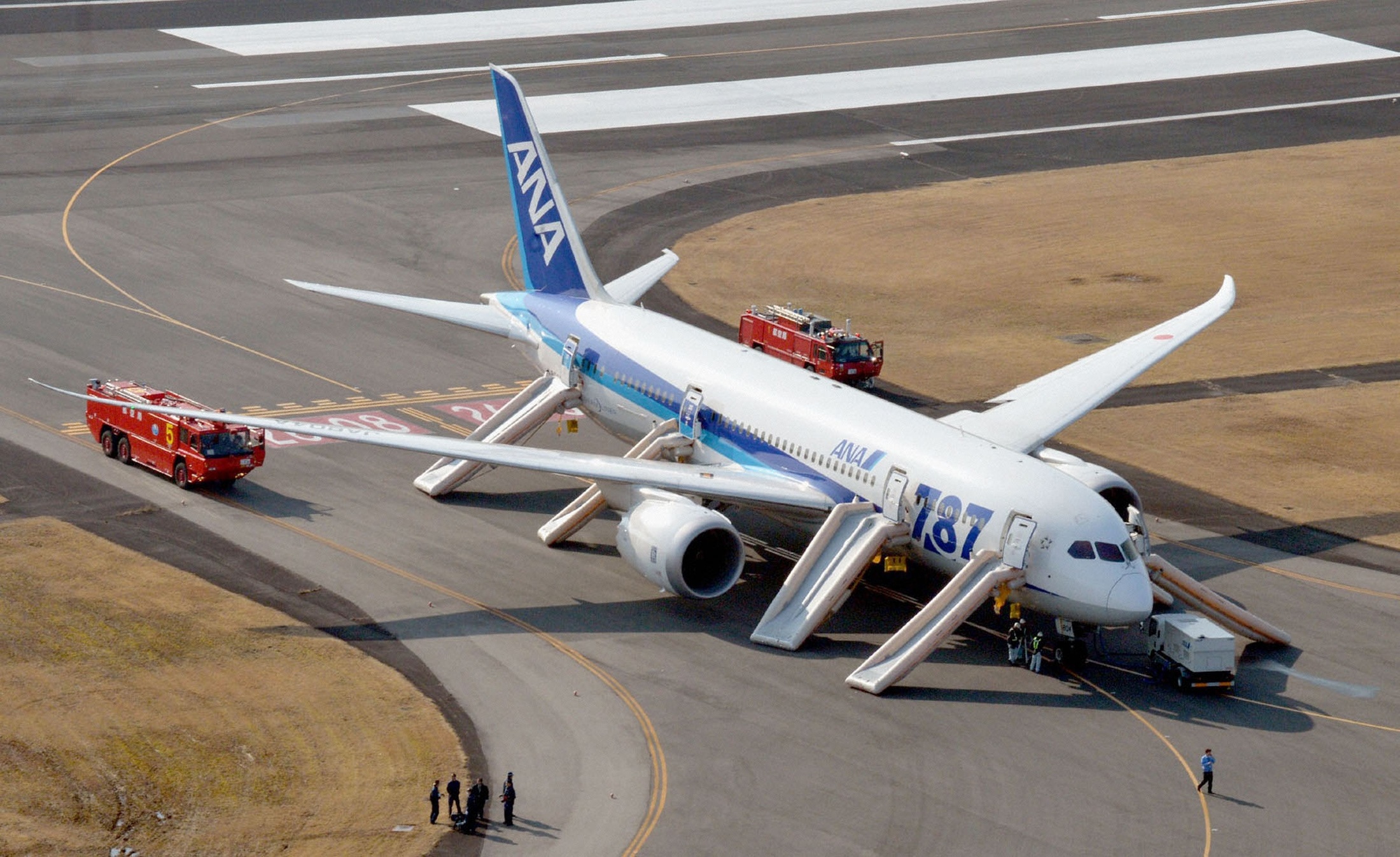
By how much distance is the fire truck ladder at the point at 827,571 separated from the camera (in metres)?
48.8

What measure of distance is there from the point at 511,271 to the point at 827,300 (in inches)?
639

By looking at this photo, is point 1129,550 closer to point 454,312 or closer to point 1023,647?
point 1023,647

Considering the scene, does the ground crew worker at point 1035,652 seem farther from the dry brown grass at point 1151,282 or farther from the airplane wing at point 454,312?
the airplane wing at point 454,312

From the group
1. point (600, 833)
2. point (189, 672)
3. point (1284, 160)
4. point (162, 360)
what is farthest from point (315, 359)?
point (1284, 160)

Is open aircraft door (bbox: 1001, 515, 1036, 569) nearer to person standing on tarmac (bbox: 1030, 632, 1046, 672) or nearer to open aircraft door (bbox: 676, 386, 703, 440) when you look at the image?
person standing on tarmac (bbox: 1030, 632, 1046, 672)

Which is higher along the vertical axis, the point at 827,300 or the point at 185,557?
the point at 827,300

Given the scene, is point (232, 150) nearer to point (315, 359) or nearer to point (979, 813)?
point (315, 359)

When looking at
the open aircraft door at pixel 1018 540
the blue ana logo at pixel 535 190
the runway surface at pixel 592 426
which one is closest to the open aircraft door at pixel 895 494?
the open aircraft door at pixel 1018 540

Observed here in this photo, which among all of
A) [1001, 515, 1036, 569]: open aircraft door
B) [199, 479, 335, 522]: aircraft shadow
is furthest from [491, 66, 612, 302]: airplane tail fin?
[1001, 515, 1036, 569]: open aircraft door

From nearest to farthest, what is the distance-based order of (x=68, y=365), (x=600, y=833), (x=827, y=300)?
1. (x=600, y=833)
2. (x=68, y=365)
3. (x=827, y=300)

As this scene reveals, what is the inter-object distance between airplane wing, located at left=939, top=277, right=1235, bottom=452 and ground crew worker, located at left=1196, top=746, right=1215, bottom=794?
1520 centimetres

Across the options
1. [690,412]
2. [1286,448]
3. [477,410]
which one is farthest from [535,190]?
[1286,448]

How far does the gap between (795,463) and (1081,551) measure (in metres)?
9.80

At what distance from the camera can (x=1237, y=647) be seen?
50500 mm
